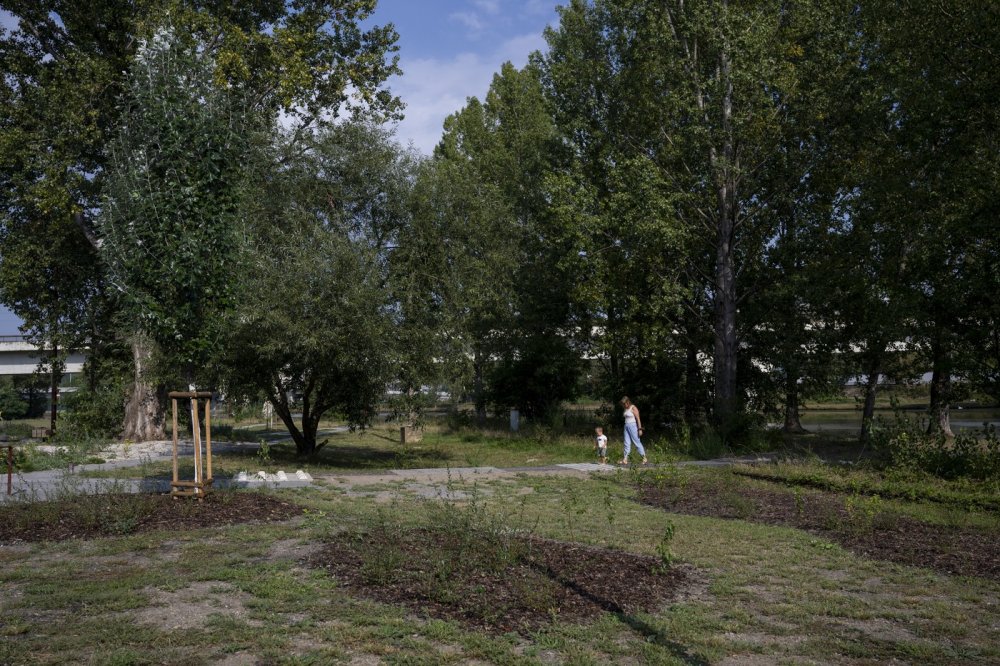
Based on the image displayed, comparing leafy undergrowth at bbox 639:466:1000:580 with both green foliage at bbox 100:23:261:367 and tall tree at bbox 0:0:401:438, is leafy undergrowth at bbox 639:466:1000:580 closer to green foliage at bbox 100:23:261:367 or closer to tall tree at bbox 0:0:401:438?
green foliage at bbox 100:23:261:367

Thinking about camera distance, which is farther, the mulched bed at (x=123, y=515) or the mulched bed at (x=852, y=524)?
the mulched bed at (x=123, y=515)

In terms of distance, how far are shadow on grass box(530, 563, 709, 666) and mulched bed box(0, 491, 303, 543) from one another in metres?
4.62

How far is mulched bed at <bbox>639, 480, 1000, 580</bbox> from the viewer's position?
787cm

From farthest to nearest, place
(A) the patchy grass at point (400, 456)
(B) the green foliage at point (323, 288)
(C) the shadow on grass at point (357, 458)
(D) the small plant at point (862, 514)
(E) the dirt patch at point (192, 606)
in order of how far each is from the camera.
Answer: (C) the shadow on grass at point (357, 458), (A) the patchy grass at point (400, 456), (B) the green foliage at point (323, 288), (D) the small plant at point (862, 514), (E) the dirt patch at point (192, 606)

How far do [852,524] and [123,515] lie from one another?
346 inches

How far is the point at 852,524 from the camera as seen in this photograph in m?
9.51

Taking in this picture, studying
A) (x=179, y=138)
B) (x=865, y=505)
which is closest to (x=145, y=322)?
(x=179, y=138)

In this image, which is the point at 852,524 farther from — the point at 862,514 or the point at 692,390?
the point at 692,390

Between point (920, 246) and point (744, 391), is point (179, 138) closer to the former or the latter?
point (920, 246)

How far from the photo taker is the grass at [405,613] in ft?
16.6

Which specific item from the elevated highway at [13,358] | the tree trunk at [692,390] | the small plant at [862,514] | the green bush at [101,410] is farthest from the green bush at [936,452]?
the elevated highway at [13,358]

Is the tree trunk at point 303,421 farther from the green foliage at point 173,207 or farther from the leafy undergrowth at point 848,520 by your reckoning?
the leafy undergrowth at point 848,520

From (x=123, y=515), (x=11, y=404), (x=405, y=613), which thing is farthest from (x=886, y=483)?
(x=11, y=404)

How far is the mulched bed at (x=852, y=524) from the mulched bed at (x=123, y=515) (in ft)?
19.5
